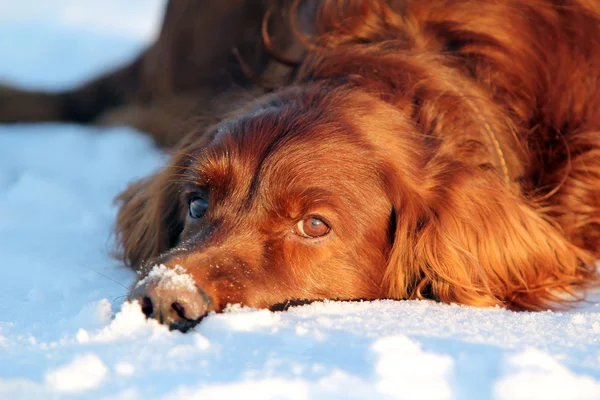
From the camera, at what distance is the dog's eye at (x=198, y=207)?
8.42ft

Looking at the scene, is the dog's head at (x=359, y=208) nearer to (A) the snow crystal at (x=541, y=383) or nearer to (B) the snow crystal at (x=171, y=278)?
(B) the snow crystal at (x=171, y=278)

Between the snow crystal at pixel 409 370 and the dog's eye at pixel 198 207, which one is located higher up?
the snow crystal at pixel 409 370

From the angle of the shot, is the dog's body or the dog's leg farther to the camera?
the dog's leg

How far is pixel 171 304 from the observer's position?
1.95 m

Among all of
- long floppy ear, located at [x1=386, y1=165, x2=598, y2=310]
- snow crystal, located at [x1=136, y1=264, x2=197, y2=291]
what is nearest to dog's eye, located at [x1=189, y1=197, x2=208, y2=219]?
snow crystal, located at [x1=136, y1=264, x2=197, y2=291]

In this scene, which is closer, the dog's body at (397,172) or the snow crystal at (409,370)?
the snow crystal at (409,370)

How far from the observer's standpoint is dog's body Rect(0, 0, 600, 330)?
7.78 feet

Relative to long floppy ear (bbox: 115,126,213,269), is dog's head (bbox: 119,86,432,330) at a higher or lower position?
higher

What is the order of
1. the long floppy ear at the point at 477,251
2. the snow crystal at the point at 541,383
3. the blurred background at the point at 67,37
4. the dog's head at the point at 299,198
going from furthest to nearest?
the blurred background at the point at 67,37, the long floppy ear at the point at 477,251, the dog's head at the point at 299,198, the snow crystal at the point at 541,383

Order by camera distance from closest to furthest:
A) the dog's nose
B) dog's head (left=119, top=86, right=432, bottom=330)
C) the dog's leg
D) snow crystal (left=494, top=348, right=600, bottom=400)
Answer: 1. snow crystal (left=494, top=348, right=600, bottom=400)
2. the dog's nose
3. dog's head (left=119, top=86, right=432, bottom=330)
4. the dog's leg

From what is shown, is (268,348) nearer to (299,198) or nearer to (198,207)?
(299,198)

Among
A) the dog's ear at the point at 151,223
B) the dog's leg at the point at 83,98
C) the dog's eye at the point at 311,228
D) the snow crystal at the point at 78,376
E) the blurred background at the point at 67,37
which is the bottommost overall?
the blurred background at the point at 67,37

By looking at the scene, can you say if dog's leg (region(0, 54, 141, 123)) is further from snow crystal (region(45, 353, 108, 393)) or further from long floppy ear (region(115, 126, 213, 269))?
snow crystal (region(45, 353, 108, 393))

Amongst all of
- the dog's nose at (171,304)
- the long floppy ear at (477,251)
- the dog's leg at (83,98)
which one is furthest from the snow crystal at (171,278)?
the dog's leg at (83,98)
